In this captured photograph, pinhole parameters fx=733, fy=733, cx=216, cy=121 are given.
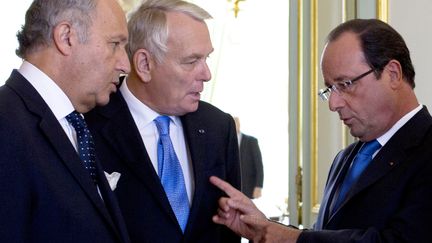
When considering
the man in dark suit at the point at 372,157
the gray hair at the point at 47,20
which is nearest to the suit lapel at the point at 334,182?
the man in dark suit at the point at 372,157

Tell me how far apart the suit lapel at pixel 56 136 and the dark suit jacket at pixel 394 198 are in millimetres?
Result: 784

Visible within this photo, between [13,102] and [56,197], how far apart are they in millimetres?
258

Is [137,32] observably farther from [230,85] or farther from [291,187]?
[230,85]

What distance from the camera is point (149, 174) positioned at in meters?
2.44

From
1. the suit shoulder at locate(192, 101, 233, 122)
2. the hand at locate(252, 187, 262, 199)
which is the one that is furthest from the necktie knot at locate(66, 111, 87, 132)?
the hand at locate(252, 187, 262, 199)

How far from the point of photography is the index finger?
252 centimetres

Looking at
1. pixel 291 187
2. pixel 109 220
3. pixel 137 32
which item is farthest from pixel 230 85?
pixel 109 220

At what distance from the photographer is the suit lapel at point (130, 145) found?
8.01 feet

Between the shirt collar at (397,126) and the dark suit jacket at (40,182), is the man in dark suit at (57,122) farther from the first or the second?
the shirt collar at (397,126)

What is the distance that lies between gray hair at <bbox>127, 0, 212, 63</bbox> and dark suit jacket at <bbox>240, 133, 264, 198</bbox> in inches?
172

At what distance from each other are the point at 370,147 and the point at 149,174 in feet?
2.44

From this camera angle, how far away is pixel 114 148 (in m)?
2.49

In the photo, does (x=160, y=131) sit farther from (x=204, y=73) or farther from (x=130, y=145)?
(x=204, y=73)

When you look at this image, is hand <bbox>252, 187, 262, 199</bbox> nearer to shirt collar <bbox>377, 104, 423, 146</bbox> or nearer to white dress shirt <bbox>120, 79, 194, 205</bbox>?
white dress shirt <bbox>120, 79, 194, 205</bbox>
